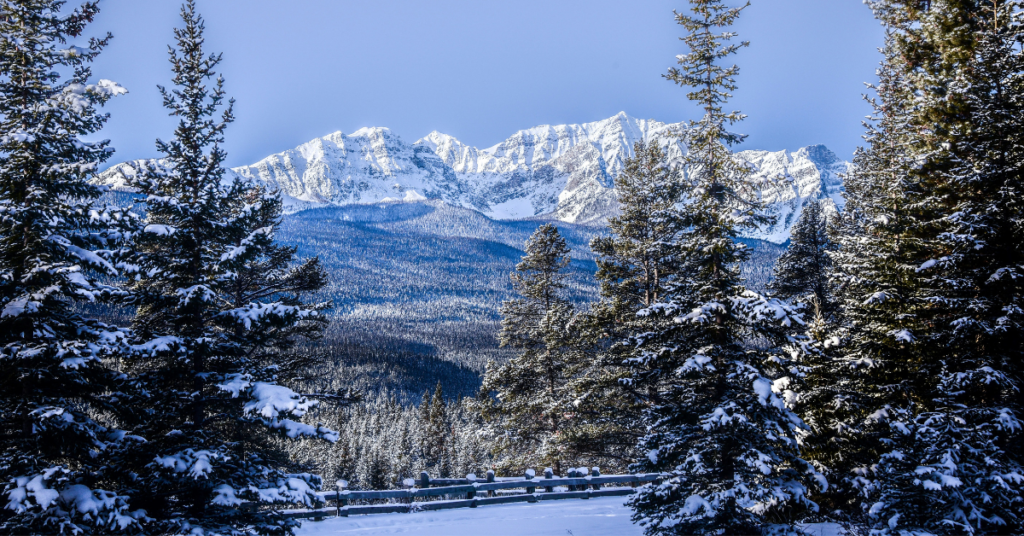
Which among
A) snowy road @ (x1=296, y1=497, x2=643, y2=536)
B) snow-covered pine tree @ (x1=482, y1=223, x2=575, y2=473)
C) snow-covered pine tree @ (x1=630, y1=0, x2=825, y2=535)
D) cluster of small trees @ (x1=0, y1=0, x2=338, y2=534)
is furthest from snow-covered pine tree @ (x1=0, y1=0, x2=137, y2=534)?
snow-covered pine tree @ (x1=482, y1=223, x2=575, y2=473)

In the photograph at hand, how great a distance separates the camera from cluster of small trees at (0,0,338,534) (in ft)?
29.6

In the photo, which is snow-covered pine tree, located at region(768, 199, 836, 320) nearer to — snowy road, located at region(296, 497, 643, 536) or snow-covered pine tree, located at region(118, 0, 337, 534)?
snowy road, located at region(296, 497, 643, 536)

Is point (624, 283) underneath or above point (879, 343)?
above

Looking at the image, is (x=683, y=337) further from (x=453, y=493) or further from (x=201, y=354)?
(x=201, y=354)

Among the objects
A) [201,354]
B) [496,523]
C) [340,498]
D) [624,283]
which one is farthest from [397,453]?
[201,354]

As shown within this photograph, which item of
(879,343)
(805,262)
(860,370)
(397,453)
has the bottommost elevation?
(397,453)

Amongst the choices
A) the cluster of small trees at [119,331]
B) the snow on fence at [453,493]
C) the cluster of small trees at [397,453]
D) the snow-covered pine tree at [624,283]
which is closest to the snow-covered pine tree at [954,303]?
the snow on fence at [453,493]

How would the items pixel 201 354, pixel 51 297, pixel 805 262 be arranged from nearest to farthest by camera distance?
pixel 51 297, pixel 201 354, pixel 805 262

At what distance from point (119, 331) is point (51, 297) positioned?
3.95 ft

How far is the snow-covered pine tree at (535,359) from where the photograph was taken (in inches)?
854

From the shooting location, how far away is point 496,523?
14.0m

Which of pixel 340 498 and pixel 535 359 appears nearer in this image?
pixel 340 498

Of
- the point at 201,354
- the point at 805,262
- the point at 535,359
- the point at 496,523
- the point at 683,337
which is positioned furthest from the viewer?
the point at 805,262

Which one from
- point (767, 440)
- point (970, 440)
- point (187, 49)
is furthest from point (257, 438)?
point (970, 440)
